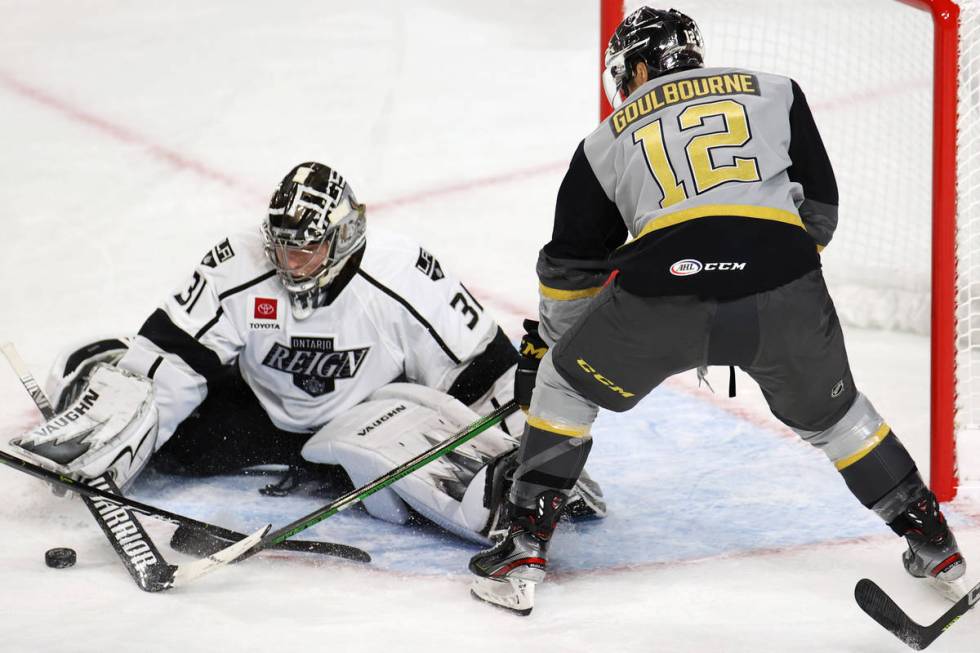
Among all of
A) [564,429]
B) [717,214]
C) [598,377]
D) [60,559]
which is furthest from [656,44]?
[60,559]

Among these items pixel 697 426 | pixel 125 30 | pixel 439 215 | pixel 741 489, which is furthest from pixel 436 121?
pixel 741 489

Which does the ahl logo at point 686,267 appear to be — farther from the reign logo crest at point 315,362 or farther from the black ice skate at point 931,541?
the reign logo crest at point 315,362

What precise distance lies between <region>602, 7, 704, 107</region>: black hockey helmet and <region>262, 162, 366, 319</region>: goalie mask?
82 centimetres

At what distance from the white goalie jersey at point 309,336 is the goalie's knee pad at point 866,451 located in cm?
99

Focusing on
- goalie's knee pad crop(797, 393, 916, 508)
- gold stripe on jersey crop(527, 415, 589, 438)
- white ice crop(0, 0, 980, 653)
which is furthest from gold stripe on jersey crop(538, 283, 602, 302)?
white ice crop(0, 0, 980, 653)

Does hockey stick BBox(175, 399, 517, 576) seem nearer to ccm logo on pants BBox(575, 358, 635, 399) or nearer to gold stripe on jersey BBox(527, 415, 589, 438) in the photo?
gold stripe on jersey BBox(527, 415, 589, 438)

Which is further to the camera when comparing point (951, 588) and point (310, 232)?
point (310, 232)

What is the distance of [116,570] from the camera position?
2.93 metres

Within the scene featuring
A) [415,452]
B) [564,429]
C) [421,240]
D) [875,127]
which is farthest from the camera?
[421,240]

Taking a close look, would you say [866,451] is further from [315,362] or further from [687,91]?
[315,362]

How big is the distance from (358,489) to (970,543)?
1366 millimetres

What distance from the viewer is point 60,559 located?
2918 mm

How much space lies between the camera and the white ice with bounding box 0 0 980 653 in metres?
2.70

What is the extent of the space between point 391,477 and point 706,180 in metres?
1.01
